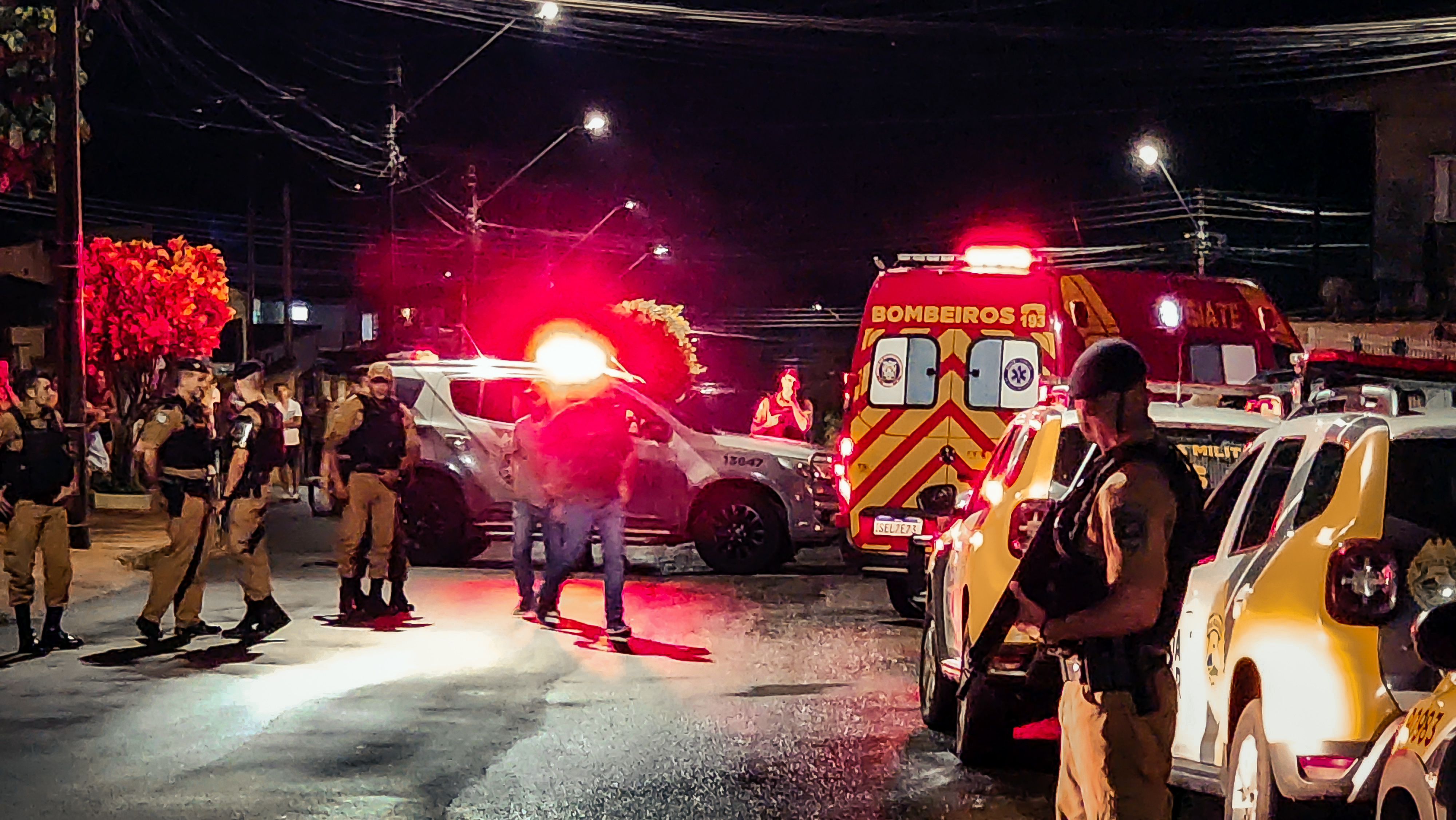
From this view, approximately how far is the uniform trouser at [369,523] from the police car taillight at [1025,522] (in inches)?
233

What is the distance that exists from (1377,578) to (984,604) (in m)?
2.74

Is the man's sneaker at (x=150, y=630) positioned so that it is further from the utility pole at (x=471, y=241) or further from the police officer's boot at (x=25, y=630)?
the utility pole at (x=471, y=241)

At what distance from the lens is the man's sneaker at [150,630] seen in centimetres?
1113

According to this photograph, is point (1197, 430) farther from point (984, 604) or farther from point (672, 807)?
point (672, 807)

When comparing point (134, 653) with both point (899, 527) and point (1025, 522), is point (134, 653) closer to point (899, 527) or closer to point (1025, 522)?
point (899, 527)

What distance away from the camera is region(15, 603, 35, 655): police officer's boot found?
10828mm

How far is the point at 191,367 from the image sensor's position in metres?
11.1

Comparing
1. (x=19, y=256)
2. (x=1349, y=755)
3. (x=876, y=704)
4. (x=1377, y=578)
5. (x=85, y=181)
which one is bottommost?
(x=876, y=704)

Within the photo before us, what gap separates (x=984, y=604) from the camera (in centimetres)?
745

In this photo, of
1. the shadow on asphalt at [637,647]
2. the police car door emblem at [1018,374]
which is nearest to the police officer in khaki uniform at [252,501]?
the shadow on asphalt at [637,647]

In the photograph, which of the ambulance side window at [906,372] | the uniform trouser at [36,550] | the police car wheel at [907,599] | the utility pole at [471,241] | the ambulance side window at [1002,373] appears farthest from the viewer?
the utility pole at [471,241]

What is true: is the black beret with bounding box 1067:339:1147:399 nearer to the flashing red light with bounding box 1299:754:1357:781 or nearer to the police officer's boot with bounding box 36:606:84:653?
the flashing red light with bounding box 1299:754:1357:781

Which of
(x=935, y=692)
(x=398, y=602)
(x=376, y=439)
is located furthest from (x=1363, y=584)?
(x=398, y=602)

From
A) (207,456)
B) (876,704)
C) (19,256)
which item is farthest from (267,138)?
(876,704)
